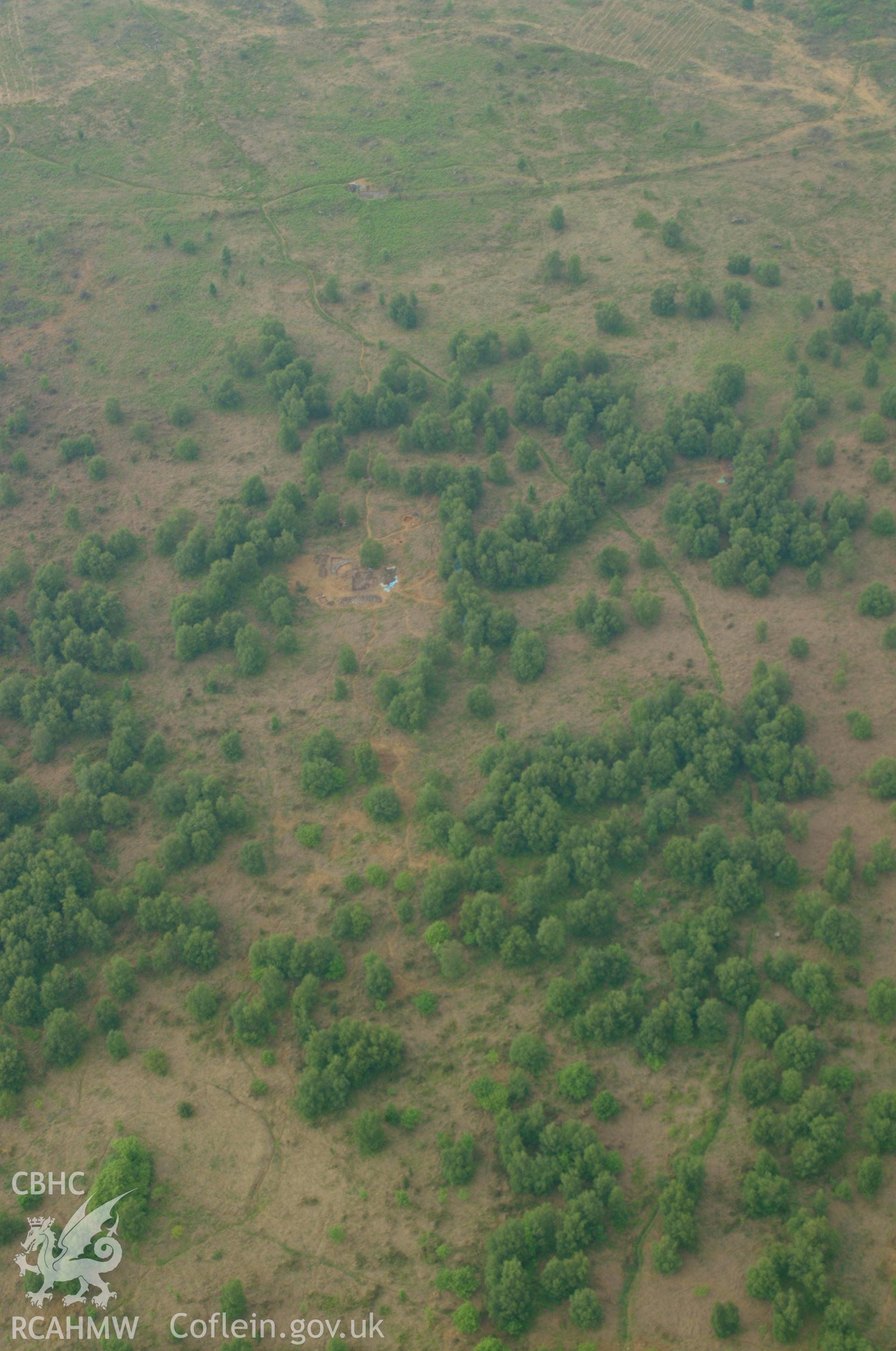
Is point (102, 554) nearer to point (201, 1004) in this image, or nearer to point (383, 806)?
point (383, 806)

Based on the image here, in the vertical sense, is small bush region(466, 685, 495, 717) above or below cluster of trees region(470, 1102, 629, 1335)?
above

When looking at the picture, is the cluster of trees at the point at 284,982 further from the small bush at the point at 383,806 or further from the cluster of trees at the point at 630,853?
the small bush at the point at 383,806

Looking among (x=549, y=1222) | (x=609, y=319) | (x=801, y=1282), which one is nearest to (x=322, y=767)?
(x=549, y=1222)

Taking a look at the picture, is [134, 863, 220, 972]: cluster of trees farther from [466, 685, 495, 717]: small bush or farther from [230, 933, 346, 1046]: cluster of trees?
[466, 685, 495, 717]: small bush

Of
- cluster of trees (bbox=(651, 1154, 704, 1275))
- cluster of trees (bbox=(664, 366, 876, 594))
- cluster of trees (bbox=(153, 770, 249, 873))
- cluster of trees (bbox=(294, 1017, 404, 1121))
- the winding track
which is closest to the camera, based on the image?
cluster of trees (bbox=(651, 1154, 704, 1275))

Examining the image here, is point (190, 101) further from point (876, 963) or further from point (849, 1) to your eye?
point (876, 963)

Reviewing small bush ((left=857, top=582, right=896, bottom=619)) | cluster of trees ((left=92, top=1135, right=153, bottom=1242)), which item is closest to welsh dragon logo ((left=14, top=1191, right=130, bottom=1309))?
cluster of trees ((left=92, top=1135, right=153, bottom=1242))
